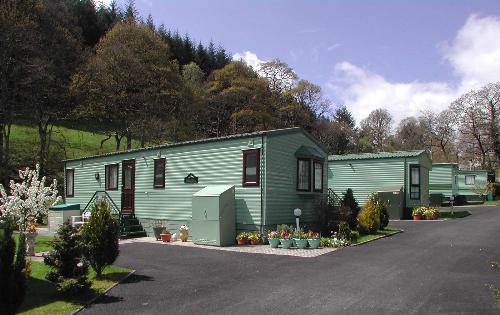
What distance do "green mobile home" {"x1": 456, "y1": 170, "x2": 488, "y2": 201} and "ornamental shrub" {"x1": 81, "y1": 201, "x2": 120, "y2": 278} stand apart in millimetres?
35257

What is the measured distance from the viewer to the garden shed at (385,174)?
24953 millimetres

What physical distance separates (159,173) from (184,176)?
1.63m

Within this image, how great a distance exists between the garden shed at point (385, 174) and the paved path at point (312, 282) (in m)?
11.3

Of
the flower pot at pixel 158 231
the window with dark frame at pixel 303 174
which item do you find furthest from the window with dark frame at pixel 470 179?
the flower pot at pixel 158 231

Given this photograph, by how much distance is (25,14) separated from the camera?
31.9 m

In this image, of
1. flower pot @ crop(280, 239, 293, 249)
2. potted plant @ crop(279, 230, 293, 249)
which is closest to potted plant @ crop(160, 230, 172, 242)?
potted plant @ crop(279, 230, 293, 249)

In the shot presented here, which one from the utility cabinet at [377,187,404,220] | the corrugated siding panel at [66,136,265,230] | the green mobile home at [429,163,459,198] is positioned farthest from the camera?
the green mobile home at [429,163,459,198]

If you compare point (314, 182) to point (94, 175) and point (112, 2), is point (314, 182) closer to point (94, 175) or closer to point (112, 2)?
point (94, 175)

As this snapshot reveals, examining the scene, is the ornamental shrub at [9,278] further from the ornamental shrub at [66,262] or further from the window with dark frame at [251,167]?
the window with dark frame at [251,167]

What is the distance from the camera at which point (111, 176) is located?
67.6ft

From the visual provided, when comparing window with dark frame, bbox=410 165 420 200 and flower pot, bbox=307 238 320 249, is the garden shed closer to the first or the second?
window with dark frame, bbox=410 165 420 200

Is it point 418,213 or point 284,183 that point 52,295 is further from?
point 418,213

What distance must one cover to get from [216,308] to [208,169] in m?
9.59

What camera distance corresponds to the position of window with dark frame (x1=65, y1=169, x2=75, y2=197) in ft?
75.4
